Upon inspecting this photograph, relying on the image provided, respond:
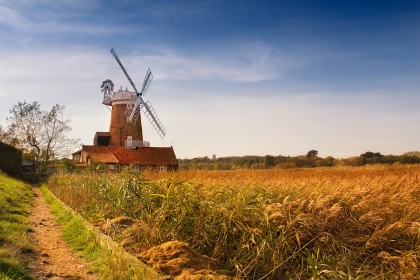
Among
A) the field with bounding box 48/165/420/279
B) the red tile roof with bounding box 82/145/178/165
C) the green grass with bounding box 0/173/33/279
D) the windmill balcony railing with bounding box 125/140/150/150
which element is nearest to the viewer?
the green grass with bounding box 0/173/33/279

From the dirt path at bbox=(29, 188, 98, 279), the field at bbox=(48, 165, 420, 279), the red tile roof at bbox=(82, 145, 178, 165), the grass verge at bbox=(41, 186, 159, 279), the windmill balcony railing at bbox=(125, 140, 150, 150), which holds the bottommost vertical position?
the dirt path at bbox=(29, 188, 98, 279)

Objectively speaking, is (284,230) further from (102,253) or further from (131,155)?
(131,155)

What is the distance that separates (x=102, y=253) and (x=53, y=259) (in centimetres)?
90

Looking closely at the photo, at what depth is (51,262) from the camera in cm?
634

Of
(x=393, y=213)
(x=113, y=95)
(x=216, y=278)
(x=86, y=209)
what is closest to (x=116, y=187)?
(x=86, y=209)

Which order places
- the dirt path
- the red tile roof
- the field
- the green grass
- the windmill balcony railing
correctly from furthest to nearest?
the windmill balcony railing
the red tile roof
the dirt path
the field
the green grass

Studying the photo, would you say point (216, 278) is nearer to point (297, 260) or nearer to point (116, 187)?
point (297, 260)

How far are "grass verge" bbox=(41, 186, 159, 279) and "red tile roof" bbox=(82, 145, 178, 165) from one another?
2974 cm

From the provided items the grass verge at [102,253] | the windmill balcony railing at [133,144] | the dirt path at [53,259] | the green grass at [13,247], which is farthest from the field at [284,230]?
the windmill balcony railing at [133,144]

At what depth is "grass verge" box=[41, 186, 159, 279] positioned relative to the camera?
5.03m

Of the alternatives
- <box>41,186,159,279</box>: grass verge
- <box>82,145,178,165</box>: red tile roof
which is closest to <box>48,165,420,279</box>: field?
<box>41,186,159,279</box>: grass verge

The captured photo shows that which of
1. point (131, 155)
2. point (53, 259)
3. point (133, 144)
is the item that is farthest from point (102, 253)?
point (133, 144)

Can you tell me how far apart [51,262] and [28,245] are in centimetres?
101

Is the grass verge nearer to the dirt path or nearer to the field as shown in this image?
the dirt path
